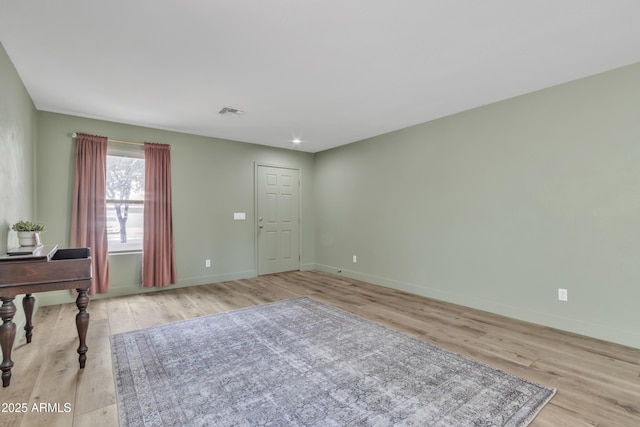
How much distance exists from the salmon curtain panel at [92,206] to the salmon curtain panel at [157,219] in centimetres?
50

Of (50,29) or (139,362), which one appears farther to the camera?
(139,362)

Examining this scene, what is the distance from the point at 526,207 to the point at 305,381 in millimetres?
2930

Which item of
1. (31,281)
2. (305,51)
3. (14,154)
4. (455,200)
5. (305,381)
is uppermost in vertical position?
(305,51)

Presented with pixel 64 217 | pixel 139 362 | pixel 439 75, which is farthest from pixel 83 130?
pixel 439 75

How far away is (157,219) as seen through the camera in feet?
15.1

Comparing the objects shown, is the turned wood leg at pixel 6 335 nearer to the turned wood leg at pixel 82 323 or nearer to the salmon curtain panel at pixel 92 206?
the turned wood leg at pixel 82 323

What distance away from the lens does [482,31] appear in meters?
2.21

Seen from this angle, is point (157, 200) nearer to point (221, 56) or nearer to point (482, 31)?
point (221, 56)

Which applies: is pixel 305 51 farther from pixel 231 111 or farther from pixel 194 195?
pixel 194 195

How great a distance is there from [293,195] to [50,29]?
4.36 m

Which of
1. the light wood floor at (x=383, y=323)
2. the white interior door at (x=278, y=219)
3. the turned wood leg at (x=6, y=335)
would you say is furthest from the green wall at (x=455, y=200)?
the turned wood leg at (x=6, y=335)

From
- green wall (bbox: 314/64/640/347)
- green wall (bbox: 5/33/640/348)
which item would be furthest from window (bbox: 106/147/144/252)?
green wall (bbox: 314/64/640/347)

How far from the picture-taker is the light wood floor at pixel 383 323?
1842mm

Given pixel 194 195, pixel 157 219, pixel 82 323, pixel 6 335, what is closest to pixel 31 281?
pixel 6 335
